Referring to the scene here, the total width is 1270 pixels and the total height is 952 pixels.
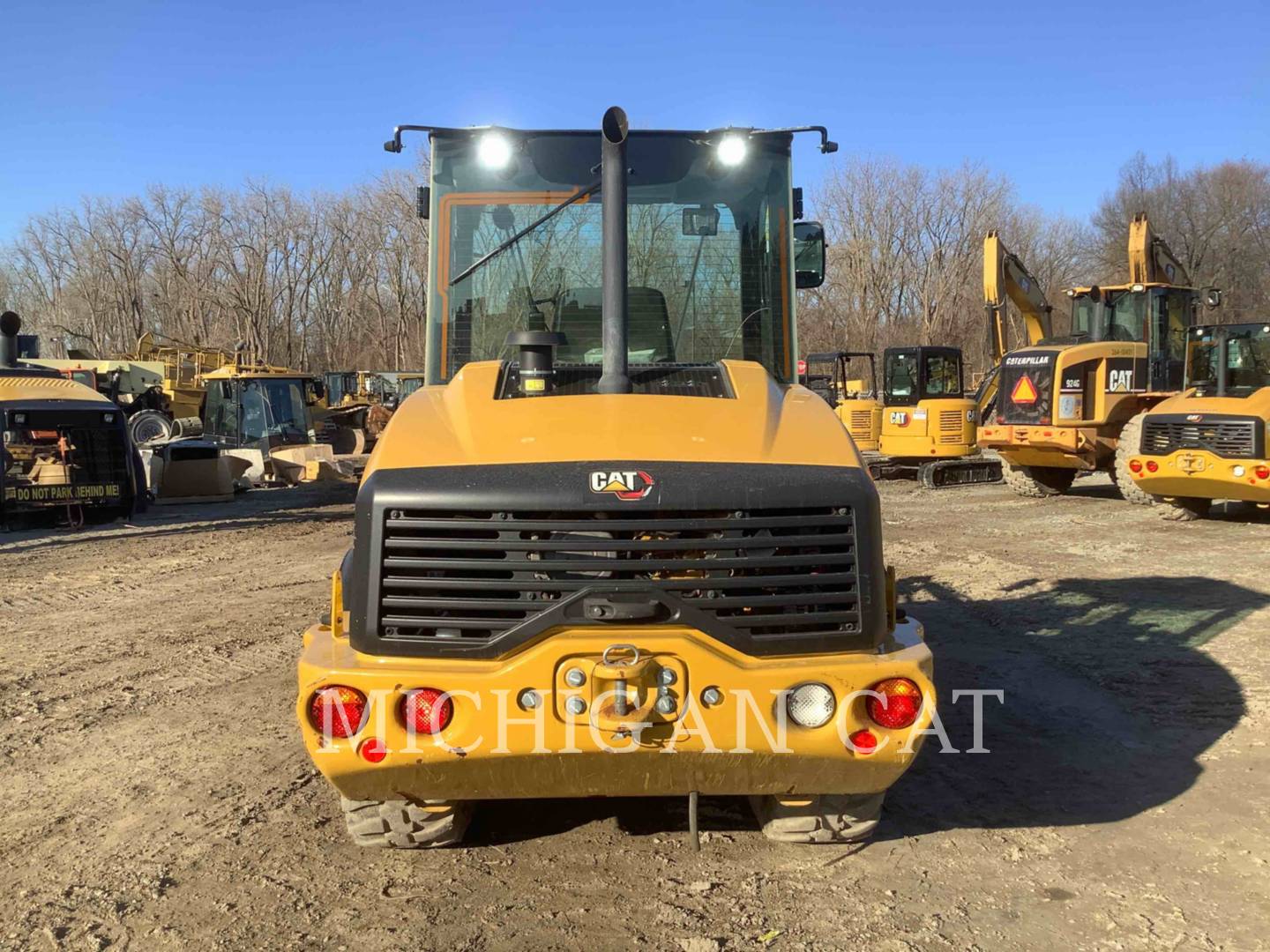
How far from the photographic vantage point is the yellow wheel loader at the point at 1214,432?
10.7 metres

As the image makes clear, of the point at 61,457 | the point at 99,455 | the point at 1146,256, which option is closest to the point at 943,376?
the point at 1146,256

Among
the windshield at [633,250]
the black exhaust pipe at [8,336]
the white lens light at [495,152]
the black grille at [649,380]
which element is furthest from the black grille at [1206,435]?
the black exhaust pipe at [8,336]

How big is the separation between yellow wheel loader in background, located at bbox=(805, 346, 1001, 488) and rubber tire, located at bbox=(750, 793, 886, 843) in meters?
13.7

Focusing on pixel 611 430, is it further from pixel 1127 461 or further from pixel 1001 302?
pixel 1001 302

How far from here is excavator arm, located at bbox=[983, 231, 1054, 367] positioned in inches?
623

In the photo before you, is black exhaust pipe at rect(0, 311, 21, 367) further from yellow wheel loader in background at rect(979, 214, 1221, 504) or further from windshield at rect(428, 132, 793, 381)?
yellow wheel loader in background at rect(979, 214, 1221, 504)

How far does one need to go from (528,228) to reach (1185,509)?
415 inches

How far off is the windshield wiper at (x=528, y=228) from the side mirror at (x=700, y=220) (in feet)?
1.38

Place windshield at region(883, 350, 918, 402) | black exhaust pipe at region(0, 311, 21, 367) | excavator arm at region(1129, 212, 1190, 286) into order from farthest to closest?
windshield at region(883, 350, 918, 402), excavator arm at region(1129, 212, 1190, 286), black exhaust pipe at region(0, 311, 21, 367)

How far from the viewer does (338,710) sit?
2934 millimetres

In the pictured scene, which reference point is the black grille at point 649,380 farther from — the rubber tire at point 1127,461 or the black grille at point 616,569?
the rubber tire at point 1127,461

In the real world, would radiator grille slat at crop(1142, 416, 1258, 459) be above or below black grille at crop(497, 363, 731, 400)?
below

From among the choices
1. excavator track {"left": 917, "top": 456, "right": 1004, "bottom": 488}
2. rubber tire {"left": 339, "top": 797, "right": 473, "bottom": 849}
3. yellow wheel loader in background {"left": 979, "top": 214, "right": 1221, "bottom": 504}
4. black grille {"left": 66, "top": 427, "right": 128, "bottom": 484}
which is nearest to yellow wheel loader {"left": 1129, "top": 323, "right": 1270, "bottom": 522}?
yellow wheel loader in background {"left": 979, "top": 214, "right": 1221, "bottom": 504}

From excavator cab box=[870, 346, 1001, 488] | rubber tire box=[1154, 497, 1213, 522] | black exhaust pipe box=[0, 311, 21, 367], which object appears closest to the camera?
rubber tire box=[1154, 497, 1213, 522]
